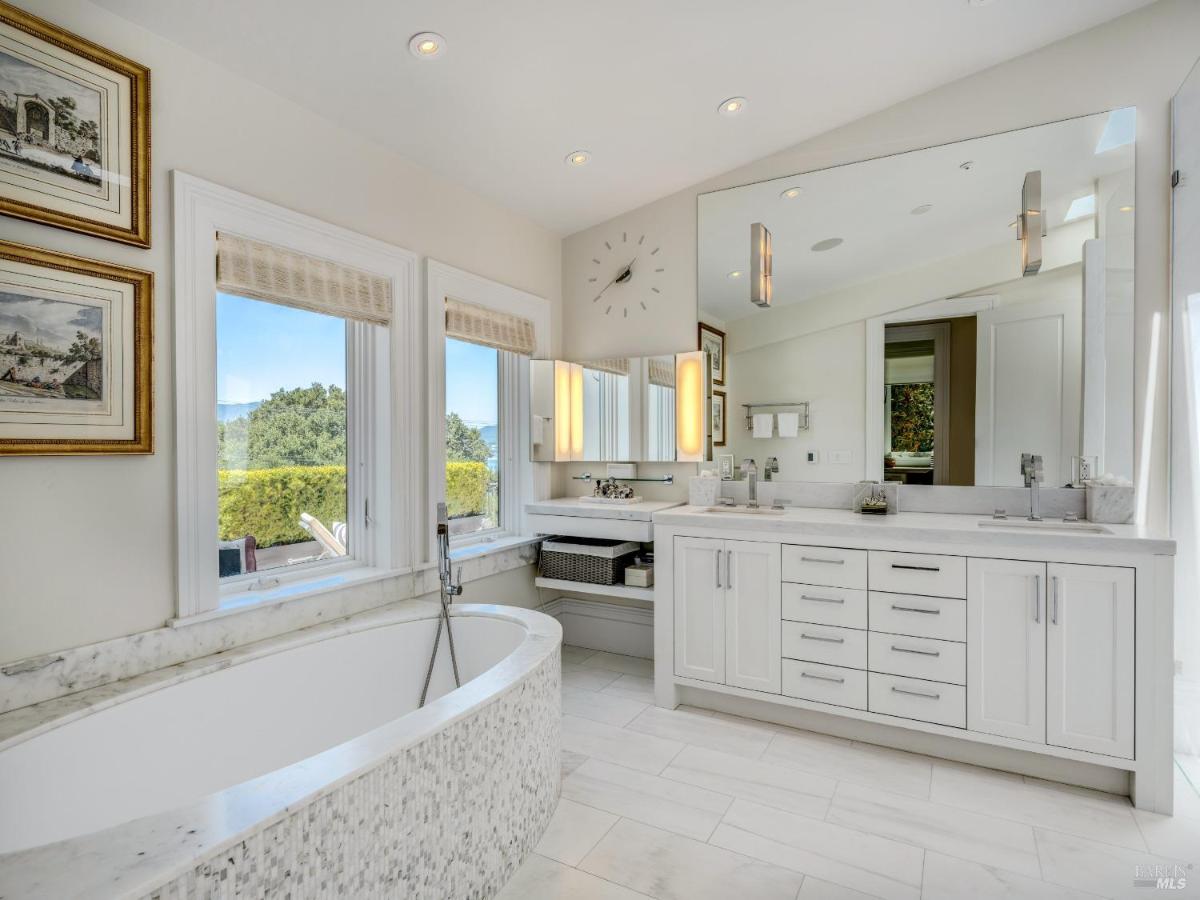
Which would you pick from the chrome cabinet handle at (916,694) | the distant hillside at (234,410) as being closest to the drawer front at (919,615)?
the chrome cabinet handle at (916,694)

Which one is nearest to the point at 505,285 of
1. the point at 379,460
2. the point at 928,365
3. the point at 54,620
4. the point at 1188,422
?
the point at 379,460

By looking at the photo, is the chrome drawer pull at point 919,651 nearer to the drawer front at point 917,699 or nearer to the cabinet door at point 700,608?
the drawer front at point 917,699

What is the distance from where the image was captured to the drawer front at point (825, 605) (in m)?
2.51

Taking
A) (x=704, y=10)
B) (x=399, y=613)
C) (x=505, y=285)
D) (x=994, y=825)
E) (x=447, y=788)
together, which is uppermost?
(x=704, y=10)

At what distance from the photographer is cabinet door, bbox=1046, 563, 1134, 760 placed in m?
2.08

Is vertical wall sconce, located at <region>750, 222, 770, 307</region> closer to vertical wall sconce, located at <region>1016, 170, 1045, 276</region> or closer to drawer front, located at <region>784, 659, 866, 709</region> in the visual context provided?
vertical wall sconce, located at <region>1016, 170, 1045, 276</region>

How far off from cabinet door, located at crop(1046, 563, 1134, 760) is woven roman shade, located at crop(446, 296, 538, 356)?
8.73ft

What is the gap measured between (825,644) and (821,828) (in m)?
0.76

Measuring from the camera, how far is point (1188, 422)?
229 centimetres

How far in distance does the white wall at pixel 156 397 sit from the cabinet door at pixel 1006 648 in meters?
2.83

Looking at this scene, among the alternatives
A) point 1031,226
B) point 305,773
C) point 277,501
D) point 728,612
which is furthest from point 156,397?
point 1031,226

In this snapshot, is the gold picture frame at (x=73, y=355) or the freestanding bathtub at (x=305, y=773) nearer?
the freestanding bathtub at (x=305, y=773)

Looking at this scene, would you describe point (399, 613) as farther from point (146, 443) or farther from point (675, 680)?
point (675, 680)

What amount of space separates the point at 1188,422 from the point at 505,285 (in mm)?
3057
